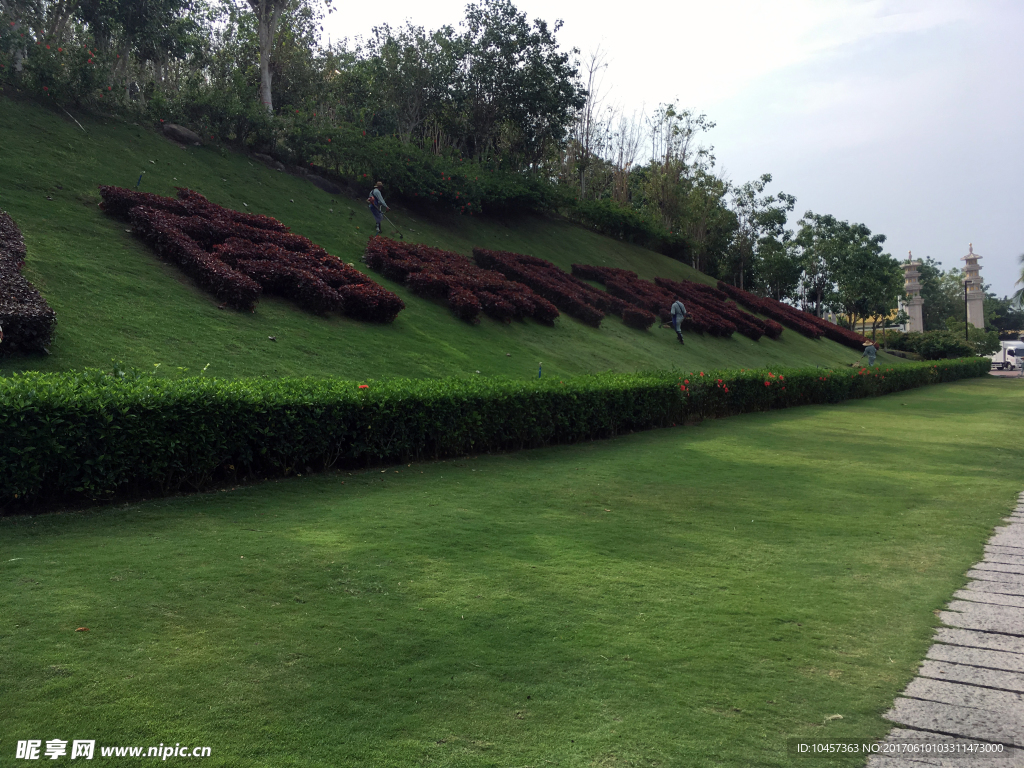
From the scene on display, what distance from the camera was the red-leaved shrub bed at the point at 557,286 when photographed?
2005 cm

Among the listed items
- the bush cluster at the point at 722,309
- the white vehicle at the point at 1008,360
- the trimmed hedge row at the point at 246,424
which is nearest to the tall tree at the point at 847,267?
the white vehicle at the point at 1008,360

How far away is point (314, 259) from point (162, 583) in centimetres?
1121

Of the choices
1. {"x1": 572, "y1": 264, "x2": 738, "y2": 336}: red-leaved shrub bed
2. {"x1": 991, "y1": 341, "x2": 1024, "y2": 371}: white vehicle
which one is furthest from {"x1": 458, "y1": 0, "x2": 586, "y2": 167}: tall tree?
{"x1": 991, "y1": 341, "x2": 1024, "y2": 371}: white vehicle

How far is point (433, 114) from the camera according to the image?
31062mm

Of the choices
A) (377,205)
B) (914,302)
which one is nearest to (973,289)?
(914,302)

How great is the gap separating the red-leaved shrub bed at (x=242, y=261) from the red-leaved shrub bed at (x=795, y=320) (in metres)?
22.3

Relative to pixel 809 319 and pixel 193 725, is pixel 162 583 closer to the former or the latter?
pixel 193 725

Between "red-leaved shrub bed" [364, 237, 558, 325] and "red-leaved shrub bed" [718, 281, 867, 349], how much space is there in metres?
16.3

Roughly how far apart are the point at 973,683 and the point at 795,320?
3054 centimetres

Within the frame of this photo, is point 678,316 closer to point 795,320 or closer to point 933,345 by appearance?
point 795,320

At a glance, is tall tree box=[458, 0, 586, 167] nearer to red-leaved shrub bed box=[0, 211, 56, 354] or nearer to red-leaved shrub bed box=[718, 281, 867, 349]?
red-leaved shrub bed box=[718, 281, 867, 349]

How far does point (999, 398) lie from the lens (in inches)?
849

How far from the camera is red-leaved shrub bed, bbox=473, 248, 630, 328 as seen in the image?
20.0 meters

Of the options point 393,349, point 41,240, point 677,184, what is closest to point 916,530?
point 393,349
